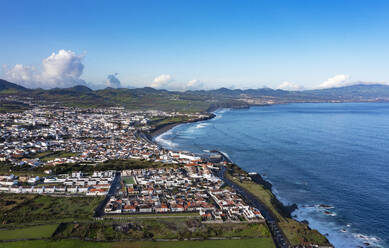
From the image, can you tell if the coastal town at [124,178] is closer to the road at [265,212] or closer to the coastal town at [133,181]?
the coastal town at [133,181]

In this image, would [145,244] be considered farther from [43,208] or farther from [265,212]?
[265,212]

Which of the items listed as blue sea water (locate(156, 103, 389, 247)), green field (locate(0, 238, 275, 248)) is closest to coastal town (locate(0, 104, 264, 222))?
green field (locate(0, 238, 275, 248))

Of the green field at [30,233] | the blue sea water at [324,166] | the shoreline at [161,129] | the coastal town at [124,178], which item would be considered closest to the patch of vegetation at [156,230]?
the green field at [30,233]

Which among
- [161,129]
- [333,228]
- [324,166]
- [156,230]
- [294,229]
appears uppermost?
[161,129]

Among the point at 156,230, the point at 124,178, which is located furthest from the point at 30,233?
the point at 124,178

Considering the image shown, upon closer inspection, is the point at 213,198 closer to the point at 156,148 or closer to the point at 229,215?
the point at 229,215

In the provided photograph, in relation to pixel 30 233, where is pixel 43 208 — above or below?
above
